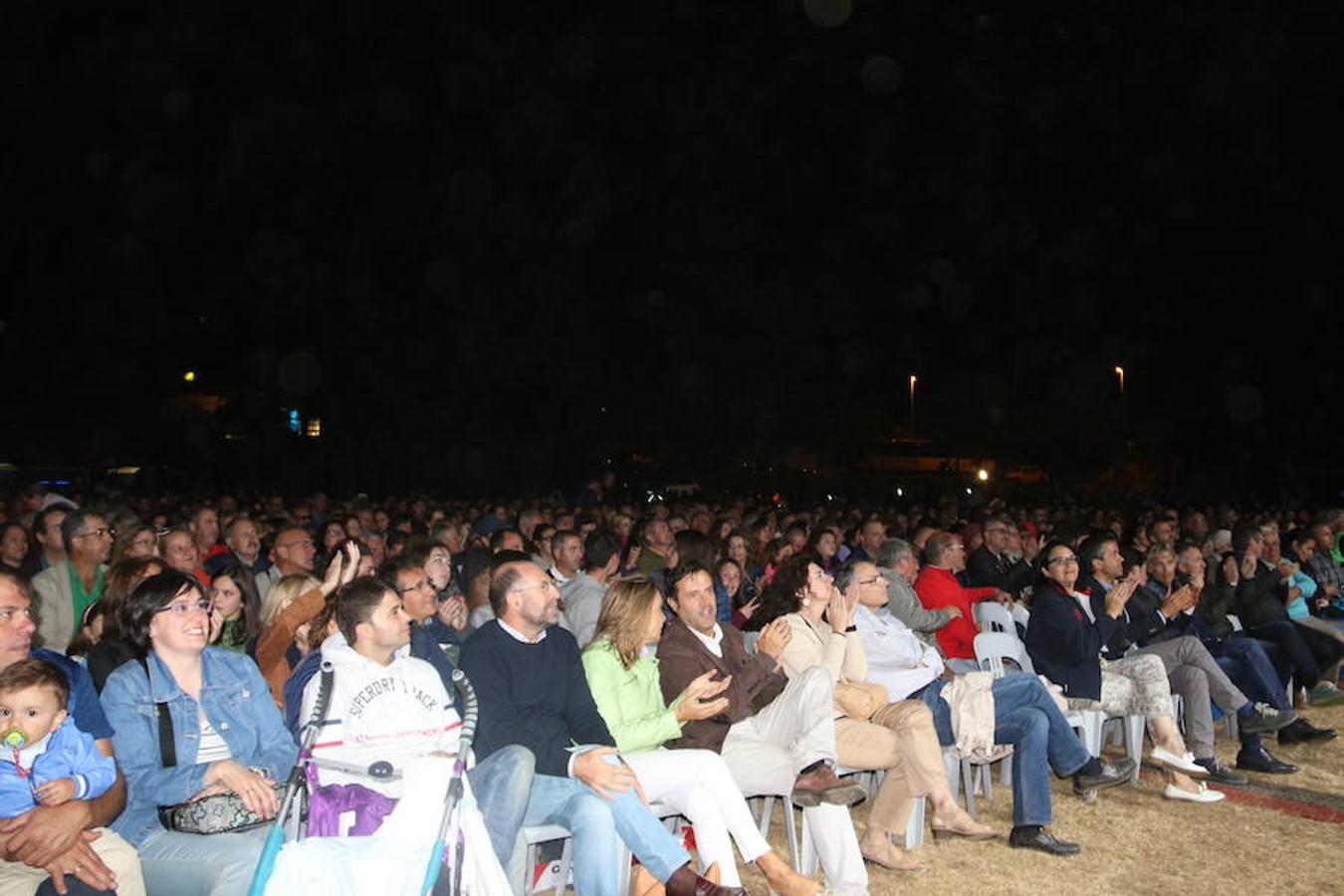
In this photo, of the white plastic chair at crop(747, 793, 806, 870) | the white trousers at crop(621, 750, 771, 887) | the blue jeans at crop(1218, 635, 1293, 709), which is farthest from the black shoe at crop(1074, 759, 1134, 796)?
the white trousers at crop(621, 750, 771, 887)

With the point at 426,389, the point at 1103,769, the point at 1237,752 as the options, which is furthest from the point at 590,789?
the point at 426,389

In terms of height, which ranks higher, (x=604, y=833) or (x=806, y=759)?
(x=806, y=759)

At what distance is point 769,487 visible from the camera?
4016 cm

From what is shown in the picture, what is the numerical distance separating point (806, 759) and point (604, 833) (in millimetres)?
1081

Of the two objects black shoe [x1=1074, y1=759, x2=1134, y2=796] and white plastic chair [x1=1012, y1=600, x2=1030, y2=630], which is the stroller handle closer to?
black shoe [x1=1074, y1=759, x2=1134, y2=796]

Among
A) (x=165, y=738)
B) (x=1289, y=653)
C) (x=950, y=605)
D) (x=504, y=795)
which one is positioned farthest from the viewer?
(x=1289, y=653)

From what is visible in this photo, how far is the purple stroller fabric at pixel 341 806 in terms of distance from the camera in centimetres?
366

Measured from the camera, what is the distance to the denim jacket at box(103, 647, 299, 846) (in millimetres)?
3693

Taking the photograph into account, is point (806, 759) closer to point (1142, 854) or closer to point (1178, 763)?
point (1142, 854)

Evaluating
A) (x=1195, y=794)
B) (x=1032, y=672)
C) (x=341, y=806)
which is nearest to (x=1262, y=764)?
(x=1195, y=794)

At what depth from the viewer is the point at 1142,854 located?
18.3ft

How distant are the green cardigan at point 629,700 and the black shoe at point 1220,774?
148 inches

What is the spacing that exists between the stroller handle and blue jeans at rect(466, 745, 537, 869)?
1.33ft

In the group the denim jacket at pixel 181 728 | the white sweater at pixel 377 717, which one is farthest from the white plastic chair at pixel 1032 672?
the denim jacket at pixel 181 728
